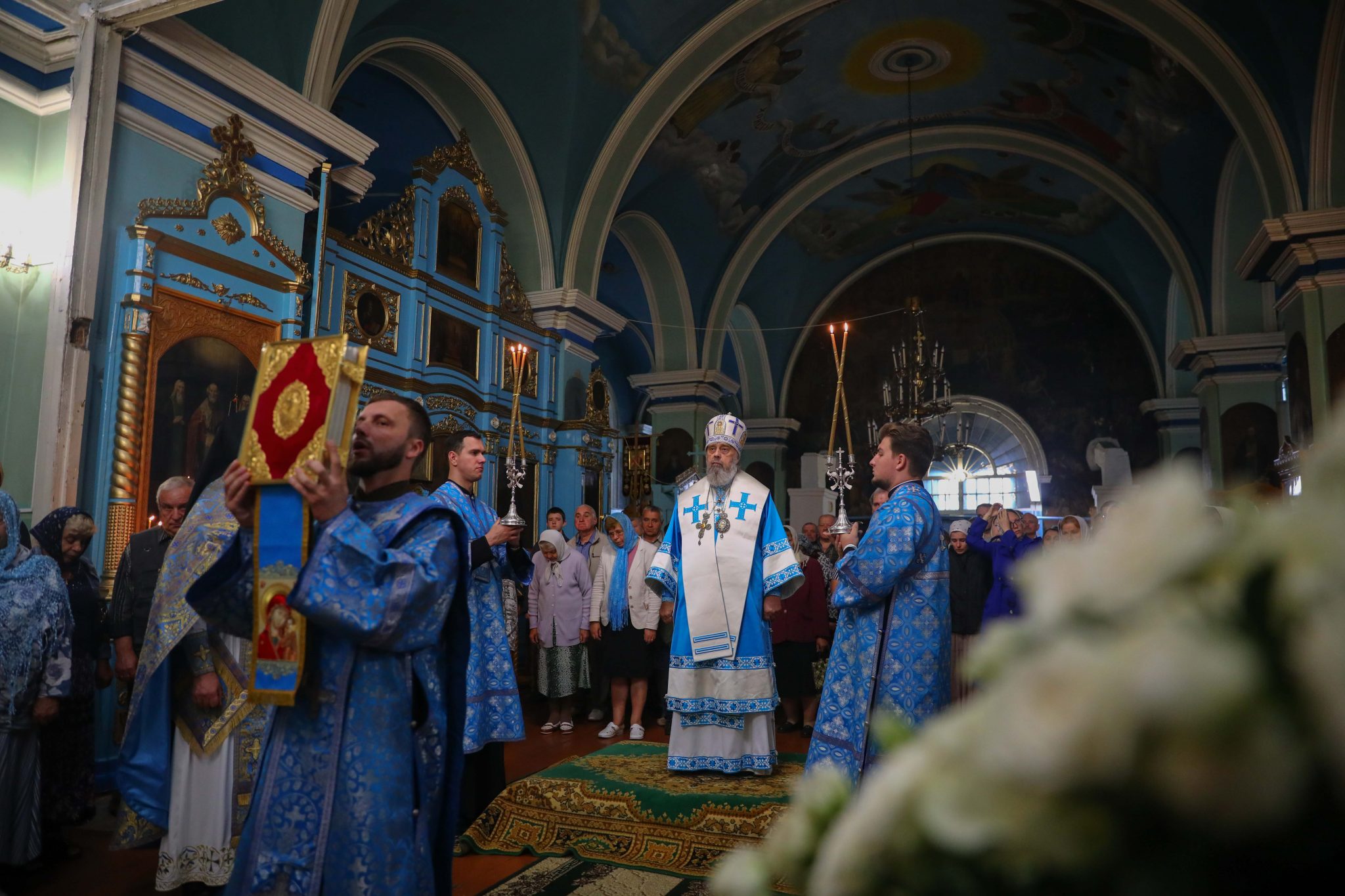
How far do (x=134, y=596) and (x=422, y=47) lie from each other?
764 cm

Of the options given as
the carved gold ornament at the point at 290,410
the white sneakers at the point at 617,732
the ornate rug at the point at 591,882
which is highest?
the carved gold ornament at the point at 290,410

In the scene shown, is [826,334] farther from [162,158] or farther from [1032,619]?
[1032,619]

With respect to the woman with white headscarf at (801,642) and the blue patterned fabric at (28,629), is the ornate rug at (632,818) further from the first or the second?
the woman with white headscarf at (801,642)

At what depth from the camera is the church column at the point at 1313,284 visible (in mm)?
8414

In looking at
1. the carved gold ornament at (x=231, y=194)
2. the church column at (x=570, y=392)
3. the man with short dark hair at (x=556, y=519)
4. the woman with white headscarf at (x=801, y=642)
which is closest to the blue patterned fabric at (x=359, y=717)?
the carved gold ornament at (x=231, y=194)

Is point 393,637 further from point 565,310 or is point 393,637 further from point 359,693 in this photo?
point 565,310

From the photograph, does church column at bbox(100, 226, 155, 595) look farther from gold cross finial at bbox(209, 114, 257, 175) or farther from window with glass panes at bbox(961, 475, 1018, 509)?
window with glass panes at bbox(961, 475, 1018, 509)

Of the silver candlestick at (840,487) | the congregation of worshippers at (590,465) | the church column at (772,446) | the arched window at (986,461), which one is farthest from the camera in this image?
the church column at (772,446)

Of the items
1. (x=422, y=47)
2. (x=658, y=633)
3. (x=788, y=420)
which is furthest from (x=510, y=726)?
(x=788, y=420)

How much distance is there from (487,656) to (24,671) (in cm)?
201

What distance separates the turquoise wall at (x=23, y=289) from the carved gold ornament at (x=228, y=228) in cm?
103

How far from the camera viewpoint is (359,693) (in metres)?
2.28

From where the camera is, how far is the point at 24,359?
5.57m

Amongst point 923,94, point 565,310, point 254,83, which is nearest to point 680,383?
point 565,310
